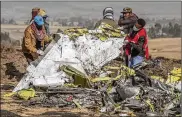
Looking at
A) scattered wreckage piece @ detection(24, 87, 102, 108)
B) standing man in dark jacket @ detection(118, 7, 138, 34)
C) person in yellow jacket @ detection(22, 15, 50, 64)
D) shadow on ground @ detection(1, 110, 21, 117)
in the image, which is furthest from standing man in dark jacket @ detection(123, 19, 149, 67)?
shadow on ground @ detection(1, 110, 21, 117)

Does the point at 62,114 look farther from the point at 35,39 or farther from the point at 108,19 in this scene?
the point at 108,19

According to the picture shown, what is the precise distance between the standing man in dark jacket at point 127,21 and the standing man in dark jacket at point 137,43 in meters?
0.79

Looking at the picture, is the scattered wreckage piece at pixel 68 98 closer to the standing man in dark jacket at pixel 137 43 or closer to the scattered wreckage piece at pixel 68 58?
the scattered wreckage piece at pixel 68 58

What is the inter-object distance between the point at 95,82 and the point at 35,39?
206 cm

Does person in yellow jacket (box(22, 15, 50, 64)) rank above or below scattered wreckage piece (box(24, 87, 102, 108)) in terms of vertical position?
above

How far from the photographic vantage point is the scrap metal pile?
10.1 metres

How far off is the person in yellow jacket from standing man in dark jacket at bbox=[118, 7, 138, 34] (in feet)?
5.66

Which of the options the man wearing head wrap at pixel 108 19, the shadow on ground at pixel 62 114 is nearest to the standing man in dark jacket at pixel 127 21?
the man wearing head wrap at pixel 108 19

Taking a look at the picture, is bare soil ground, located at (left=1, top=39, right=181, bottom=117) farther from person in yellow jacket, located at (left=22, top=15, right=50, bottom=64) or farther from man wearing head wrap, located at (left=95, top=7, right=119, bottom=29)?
man wearing head wrap, located at (left=95, top=7, right=119, bottom=29)

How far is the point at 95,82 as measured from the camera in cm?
1122

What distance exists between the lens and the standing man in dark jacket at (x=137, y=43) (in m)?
11.4

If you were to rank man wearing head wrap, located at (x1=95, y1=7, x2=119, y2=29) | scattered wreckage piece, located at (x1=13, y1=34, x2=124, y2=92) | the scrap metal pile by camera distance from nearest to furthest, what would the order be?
1. the scrap metal pile
2. scattered wreckage piece, located at (x1=13, y1=34, x2=124, y2=92)
3. man wearing head wrap, located at (x1=95, y1=7, x2=119, y2=29)

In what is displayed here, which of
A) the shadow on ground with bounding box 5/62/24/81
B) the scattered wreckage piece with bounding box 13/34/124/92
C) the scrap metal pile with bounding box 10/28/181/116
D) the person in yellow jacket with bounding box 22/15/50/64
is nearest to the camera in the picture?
the scrap metal pile with bounding box 10/28/181/116

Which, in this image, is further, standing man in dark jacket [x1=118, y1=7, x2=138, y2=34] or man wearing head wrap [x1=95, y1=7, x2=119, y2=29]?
man wearing head wrap [x1=95, y1=7, x2=119, y2=29]
